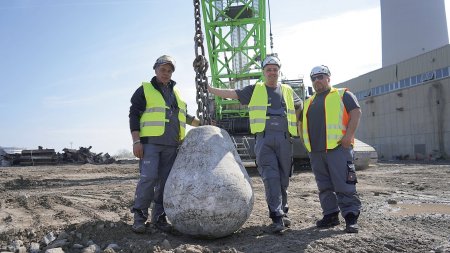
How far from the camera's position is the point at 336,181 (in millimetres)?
4652

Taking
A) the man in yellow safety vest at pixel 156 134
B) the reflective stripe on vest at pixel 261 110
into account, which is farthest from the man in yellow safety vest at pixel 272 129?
the man in yellow safety vest at pixel 156 134

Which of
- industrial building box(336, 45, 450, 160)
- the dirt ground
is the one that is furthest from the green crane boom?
industrial building box(336, 45, 450, 160)

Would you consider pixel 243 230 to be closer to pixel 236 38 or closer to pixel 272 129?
pixel 272 129

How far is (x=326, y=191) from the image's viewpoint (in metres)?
4.89

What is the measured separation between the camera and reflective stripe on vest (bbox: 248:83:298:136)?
4715mm

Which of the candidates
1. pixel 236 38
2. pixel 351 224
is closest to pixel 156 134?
pixel 351 224

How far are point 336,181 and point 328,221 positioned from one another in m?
0.49

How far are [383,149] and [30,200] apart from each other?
2610 cm

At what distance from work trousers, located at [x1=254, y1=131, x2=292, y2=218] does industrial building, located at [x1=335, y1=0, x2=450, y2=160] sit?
834 inches

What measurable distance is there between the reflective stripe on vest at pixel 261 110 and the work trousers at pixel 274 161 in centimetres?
10

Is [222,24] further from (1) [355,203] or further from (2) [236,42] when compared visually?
(1) [355,203]

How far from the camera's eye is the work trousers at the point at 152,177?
4.47 meters

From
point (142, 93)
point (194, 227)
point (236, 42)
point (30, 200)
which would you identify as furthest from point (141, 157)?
point (236, 42)

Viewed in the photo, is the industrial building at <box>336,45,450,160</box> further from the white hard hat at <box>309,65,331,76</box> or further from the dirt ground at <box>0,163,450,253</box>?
the white hard hat at <box>309,65,331,76</box>
